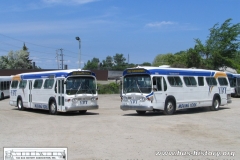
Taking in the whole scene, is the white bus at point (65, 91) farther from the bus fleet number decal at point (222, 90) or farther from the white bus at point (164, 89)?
the bus fleet number decal at point (222, 90)

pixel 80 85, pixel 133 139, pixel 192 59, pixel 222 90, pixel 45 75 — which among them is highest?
pixel 192 59

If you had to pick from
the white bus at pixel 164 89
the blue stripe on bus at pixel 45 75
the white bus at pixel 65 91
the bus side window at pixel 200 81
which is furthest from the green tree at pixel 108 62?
the white bus at pixel 164 89

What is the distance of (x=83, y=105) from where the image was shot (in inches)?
871

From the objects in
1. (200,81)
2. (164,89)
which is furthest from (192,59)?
(164,89)

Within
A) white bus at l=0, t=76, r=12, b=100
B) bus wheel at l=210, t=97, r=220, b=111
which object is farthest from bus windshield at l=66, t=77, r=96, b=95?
white bus at l=0, t=76, r=12, b=100

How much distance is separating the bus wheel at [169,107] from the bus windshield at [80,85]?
13.9ft

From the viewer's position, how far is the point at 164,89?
21422mm

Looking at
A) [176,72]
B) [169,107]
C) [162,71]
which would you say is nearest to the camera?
[162,71]

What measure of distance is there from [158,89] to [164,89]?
54cm

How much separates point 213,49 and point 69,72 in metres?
43.1

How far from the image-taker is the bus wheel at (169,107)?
2157 centimetres

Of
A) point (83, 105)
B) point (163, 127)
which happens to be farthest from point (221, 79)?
point (163, 127)

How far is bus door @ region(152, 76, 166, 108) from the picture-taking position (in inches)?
816

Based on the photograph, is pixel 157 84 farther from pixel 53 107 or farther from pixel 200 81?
pixel 53 107
